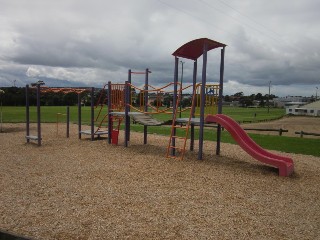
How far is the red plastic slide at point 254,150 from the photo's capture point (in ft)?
26.5

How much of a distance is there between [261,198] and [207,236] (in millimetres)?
2212

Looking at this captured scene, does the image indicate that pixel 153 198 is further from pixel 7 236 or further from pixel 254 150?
pixel 254 150

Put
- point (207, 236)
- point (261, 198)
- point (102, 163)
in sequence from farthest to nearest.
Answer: point (102, 163) → point (261, 198) → point (207, 236)

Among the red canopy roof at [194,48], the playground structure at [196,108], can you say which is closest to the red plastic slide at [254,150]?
the playground structure at [196,108]

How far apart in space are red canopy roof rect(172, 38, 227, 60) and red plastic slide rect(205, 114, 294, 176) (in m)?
2.19

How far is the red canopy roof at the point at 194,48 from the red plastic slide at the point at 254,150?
219 centimetres

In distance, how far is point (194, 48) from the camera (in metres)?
10.2

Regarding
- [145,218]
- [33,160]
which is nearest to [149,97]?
[33,160]

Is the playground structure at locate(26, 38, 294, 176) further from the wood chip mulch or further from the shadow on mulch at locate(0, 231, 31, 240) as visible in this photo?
the shadow on mulch at locate(0, 231, 31, 240)

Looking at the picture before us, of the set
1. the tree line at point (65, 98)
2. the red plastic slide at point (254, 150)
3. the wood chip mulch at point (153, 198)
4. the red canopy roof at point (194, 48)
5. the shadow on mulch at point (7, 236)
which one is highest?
the red canopy roof at point (194, 48)

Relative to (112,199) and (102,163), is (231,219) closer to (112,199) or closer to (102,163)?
(112,199)

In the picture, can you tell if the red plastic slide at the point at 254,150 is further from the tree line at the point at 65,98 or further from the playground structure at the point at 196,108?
the tree line at the point at 65,98

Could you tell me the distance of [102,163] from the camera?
8922 millimetres

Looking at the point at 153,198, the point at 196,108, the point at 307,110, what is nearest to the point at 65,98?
the point at 196,108
